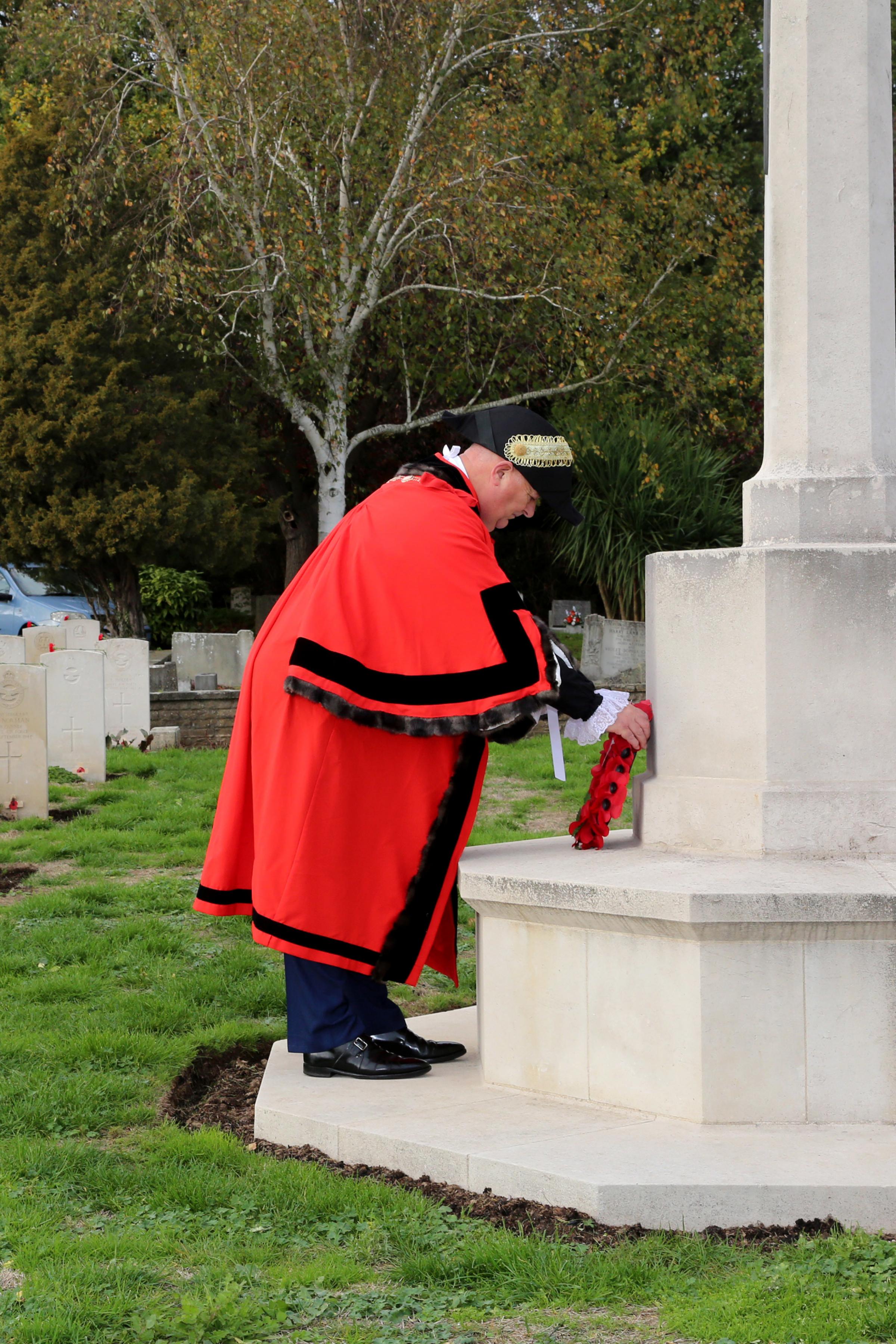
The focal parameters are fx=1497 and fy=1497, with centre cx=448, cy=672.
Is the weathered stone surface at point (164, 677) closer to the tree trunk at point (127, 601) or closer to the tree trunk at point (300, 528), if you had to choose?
the tree trunk at point (127, 601)

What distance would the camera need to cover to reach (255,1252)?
10.5ft

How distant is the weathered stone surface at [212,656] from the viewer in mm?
16484

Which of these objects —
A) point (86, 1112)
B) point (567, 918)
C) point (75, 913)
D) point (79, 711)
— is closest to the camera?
point (567, 918)

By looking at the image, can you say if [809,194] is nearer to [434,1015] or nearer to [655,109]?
[434,1015]

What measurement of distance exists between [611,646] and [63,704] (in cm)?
765

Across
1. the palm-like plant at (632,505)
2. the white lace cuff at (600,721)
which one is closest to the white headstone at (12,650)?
the palm-like plant at (632,505)

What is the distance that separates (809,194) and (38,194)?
16.7 meters

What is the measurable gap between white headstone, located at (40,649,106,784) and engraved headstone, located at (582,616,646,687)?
7.17 metres

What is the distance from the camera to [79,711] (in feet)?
36.9

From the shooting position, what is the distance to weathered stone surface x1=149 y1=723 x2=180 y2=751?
13078mm

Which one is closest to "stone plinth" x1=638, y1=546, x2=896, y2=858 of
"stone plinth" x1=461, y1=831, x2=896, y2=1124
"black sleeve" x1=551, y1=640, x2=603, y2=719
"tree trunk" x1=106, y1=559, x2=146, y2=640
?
"stone plinth" x1=461, y1=831, x2=896, y2=1124

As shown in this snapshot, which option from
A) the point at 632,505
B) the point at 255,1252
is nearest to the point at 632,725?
the point at 255,1252

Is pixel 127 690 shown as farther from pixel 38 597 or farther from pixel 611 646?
pixel 38 597

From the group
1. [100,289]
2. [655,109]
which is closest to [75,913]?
[100,289]
